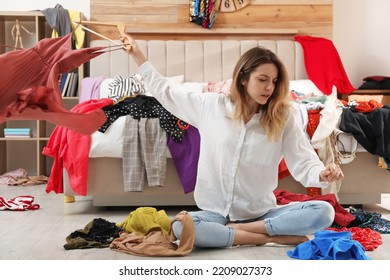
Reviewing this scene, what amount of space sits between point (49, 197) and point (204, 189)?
6.36ft

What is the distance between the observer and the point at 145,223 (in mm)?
2756

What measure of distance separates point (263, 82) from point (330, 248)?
679 millimetres

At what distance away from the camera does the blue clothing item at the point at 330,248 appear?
2260 mm

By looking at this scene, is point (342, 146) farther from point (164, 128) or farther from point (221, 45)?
point (221, 45)

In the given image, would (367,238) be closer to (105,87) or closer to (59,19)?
(105,87)

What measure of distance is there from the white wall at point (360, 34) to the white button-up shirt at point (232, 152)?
3.40 metres

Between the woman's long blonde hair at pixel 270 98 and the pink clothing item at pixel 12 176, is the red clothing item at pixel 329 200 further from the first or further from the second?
the pink clothing item at pixel 12 176

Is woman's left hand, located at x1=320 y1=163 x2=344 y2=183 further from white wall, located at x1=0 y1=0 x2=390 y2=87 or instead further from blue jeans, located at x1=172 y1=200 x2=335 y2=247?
white wall, located at x1=0 y1=0 x2=390 y2=87

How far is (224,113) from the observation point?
2562 mm

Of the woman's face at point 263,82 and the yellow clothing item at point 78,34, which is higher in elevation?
the yellow clothing item at point 78,34

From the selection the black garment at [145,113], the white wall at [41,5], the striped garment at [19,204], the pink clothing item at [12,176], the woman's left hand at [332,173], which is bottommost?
the pink clothing item at [12,176]

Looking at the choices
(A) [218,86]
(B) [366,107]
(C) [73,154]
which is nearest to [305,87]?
(A) [218,86]

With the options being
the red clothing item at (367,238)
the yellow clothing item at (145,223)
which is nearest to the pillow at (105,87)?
the yellow clothing item at (145,223)

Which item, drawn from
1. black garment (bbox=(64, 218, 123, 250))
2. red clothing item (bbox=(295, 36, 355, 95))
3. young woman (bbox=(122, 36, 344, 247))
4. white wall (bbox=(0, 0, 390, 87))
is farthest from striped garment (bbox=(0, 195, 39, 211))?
white wall (bbox=(0, 0, 390, 87))
